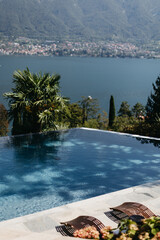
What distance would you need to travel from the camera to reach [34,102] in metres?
9.94

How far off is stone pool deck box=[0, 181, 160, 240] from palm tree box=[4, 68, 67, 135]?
224 inches

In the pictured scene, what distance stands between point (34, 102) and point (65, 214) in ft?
21.2

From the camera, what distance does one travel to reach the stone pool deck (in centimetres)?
312

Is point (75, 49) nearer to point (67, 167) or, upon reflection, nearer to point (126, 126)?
point (126, 126)

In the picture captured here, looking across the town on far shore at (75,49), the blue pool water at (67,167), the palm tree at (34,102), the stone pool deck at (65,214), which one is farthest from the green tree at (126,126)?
the town on far shore at (75,49)

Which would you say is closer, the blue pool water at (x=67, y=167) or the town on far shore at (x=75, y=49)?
the blue pool water at (x=67, y=167)

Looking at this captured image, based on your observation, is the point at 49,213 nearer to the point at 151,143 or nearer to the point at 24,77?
the point at 151,143

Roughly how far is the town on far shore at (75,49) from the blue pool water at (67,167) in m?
157

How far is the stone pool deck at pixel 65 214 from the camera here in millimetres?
3123

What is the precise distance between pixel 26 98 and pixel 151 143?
15.0 feet

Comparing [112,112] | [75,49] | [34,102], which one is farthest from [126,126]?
[75,49]

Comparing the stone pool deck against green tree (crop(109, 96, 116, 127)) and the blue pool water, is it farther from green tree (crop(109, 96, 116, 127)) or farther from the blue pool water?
green tree (crop(109, 96, 116, 127))

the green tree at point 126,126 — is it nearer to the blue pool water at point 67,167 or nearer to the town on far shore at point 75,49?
the blue pool water at point 67,167

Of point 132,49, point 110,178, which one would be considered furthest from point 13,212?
point 132,49
